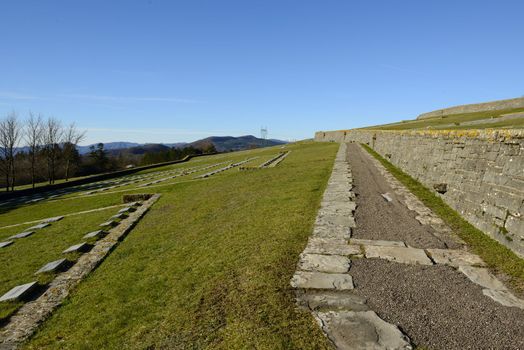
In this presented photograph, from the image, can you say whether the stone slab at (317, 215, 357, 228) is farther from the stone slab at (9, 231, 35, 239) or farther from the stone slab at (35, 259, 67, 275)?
the stone slab at (9, 231, 35, 239)

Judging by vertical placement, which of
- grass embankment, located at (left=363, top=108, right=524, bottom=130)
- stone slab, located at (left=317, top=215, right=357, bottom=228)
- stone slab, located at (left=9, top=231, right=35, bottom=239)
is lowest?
stone slab, located at (left=9, top=231, right=35, bottom=239)

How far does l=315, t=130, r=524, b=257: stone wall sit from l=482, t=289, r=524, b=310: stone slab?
162 cm

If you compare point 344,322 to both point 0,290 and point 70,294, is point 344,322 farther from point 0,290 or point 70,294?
point 0,290

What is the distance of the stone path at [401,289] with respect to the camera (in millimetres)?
3404

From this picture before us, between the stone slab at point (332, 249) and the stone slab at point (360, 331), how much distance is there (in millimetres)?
1937

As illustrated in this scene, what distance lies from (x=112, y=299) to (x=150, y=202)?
31.2 feet

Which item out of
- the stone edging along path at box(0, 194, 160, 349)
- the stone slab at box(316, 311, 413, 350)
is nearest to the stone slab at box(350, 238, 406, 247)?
the stone slab at box(316, 311, 413, 350)

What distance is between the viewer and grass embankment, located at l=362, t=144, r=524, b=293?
486 centimetres

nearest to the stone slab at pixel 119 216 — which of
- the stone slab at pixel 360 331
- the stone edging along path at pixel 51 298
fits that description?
the stone edging along path at pixel 51 298

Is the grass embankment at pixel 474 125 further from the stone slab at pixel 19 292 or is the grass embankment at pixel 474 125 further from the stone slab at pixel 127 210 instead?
the stone slab at pixel 19 292

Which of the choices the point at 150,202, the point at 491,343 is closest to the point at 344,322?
the point at 491,343

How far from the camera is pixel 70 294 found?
5742 millimetres

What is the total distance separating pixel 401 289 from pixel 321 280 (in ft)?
3.67

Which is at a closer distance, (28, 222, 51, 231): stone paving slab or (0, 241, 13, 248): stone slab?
(0, 241, 13, 248): stone slab
